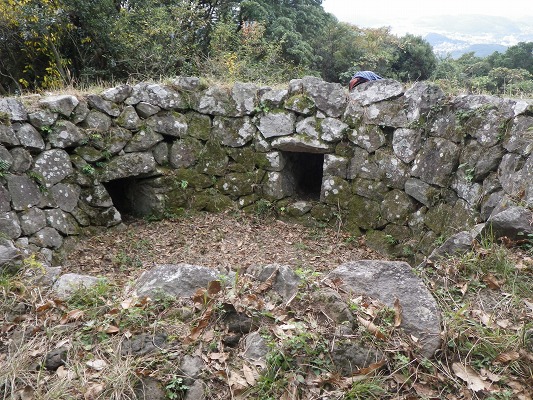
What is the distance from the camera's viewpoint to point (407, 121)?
18.0 feet

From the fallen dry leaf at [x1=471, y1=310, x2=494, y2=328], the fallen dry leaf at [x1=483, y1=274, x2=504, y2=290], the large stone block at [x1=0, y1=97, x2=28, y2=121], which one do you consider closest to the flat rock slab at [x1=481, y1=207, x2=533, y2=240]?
the fallen dry leaf at [x1=483, y1=274, x2=504, y2=290]

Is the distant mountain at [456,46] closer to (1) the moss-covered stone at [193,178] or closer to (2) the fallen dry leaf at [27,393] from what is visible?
(1) the moss-covered stone at [193,178]

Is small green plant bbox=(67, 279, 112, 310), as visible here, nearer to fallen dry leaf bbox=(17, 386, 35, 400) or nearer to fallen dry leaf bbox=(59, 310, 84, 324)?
fallen dry leaf bbox=(59, 310, 84, 324)

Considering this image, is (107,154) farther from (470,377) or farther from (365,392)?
(470,377)

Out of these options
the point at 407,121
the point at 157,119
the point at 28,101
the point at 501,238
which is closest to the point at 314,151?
the point at 407,121

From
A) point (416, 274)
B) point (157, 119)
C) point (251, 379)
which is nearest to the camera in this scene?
point (251, 379)

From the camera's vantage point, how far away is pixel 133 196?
6391mm

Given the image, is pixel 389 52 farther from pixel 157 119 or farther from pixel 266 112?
pixel 157 119

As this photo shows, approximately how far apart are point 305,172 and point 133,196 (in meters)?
2.58

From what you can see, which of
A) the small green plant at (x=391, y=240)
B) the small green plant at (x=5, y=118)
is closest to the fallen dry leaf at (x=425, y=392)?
the small green plant at (x=391, y=240)

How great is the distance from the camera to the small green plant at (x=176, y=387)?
2.23m

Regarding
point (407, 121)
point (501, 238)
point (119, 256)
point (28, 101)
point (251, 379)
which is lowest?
point (119, 256)

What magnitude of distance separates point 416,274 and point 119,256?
11.7ft

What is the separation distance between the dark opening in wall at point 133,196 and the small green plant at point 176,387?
4.18 meters
